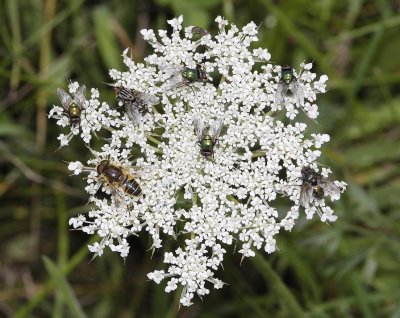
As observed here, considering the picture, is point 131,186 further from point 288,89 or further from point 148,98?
point 288,89

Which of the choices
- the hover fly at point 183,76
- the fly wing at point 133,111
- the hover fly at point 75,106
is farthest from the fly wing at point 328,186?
the hover fly at point 75,106

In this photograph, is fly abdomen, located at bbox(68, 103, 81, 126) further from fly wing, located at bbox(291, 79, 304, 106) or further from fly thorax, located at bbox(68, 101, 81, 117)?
fly wing, located at bbox(291, 79, 304, 106)

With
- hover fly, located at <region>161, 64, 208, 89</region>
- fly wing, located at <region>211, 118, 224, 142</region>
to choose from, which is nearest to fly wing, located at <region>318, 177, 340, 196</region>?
fly wing, located at <region>211, 118, 224, 142</region>

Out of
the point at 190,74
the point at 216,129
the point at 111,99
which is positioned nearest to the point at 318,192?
the point at 216,129

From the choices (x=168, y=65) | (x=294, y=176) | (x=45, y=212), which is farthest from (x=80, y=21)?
(x=294, y=176)

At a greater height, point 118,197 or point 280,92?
point 280,92
